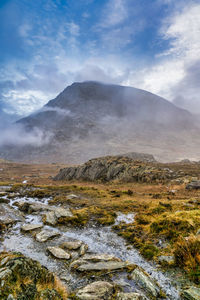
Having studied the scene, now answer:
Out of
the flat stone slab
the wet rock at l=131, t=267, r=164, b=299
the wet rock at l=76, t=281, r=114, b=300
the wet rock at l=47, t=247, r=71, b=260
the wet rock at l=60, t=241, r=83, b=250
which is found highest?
the wet rock at l=76, t=281, r=114, b=300

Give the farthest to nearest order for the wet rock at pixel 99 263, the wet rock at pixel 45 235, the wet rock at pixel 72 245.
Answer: the wet rock at pixel 45 235 → the wet rock at pixel 72 245 → the wet rock at pixel 99 263

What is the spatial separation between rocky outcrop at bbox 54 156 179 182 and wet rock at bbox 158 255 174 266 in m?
23.6

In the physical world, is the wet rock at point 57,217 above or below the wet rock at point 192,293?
below

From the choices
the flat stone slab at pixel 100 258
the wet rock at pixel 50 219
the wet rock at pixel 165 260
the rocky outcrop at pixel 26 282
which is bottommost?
the wet rock at pixel 50 219

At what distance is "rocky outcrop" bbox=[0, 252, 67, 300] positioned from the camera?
4602 mm

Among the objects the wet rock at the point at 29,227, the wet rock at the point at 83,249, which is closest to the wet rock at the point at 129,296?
the wet rock at the point at 83,249

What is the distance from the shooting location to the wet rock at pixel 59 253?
26.6 feet

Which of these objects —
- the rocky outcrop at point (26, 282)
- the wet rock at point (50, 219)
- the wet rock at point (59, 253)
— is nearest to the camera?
the rocky outcrop at point (26, 282)

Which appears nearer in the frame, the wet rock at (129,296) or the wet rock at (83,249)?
the wet rock at (129,296)

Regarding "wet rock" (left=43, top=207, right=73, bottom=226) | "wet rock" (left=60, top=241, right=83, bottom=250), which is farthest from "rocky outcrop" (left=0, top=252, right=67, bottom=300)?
"wet rock" (left=43, top=207, right=73, bottom=226)

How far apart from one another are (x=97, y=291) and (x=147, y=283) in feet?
6.39

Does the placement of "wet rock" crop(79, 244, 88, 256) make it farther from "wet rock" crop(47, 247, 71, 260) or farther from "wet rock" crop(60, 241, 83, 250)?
"wet rock" crop(47, 247, 71, 260)

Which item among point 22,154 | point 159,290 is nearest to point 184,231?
point 159,290

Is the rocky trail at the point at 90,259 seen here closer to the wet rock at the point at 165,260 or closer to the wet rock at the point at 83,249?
the wet rock at the point at 83,249
